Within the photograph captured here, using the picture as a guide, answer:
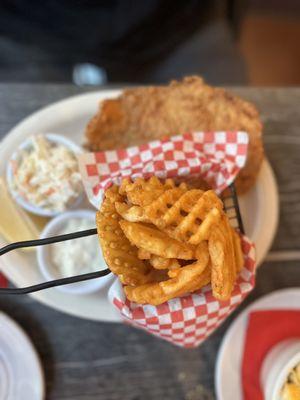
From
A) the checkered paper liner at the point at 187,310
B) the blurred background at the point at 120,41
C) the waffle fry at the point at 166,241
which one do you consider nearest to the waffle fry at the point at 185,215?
the waffle fry at the point at 166,241

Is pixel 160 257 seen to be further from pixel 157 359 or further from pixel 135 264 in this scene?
pixel 157 359

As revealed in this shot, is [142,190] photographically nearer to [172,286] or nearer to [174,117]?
[172,286]

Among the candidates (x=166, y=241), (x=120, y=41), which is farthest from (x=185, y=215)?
(x=120, y=41)

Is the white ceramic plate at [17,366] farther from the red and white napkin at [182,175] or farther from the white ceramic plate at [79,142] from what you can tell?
the red and white napkin at [182,175]

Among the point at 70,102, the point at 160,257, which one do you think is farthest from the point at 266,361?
the point at 70,102

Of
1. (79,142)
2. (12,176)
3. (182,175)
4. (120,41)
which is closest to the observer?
(182,175)
